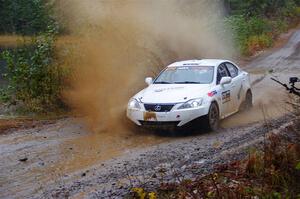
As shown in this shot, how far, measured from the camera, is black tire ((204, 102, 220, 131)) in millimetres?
11946

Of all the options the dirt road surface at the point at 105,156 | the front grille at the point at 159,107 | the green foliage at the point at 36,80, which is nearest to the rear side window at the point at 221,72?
the dirt road surface at the point at 105,156

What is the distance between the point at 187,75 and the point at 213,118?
1.40m

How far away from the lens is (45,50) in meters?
17.6

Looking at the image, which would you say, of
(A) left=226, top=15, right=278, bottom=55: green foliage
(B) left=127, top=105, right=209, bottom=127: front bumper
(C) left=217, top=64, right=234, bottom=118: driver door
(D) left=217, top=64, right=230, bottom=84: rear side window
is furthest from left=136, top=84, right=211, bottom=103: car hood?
(A) left=226, top=15, right=278, bottom=55: green foliage

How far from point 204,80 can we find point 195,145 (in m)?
2.37

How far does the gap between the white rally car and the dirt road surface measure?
1.32 ft

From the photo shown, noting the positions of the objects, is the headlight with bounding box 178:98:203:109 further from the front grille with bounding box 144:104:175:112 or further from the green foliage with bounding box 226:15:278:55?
the green foliage with bounding box 226:15:278:55

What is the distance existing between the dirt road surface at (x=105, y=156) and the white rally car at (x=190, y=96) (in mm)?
404

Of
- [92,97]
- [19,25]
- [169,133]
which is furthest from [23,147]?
[19,25]

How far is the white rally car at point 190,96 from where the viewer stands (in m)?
11.8

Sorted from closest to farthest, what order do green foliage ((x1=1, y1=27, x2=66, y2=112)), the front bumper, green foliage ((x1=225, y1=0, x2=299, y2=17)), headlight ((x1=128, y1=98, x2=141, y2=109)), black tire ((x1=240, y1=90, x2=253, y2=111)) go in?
the front bumper, headlight ((x1=128, y1=98, x2=141, y2=109)), black tire ((x1=240, y1=90, x2=253, y2=111)), green foliage ((x1=1, y1=27, x2=66, y2=112)), green foliage ((x1=225, y1=0, x2=299, y2=17))

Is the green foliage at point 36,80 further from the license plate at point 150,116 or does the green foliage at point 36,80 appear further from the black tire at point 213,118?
the black tire at point 213,118

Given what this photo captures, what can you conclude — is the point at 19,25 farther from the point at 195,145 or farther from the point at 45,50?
the point at 195,145

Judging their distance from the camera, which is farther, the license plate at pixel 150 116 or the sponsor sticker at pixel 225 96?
the sponsor sticker at pixel 225 96
